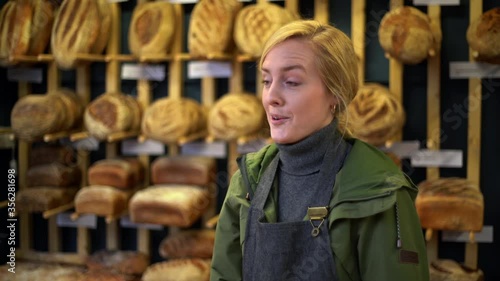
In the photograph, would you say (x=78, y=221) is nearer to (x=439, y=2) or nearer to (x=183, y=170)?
(x=183, y=170)

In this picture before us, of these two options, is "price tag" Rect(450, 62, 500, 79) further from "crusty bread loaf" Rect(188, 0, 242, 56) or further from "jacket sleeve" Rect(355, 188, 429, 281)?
"jacket sleeve" Rect(355, 188, 429, 281)

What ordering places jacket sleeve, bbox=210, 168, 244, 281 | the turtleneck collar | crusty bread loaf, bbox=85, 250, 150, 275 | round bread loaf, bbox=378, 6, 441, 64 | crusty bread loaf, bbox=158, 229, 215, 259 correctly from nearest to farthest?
the turtleneck collar
jacket sleeve, bbox=210, 168, 244, 281
round bread loaf, bbox=378, 6, 441, 64
crusty bread loaf, bbox=158, 229, 215, 259
crusty bread loaf, bbox=85, 250, 150, 275

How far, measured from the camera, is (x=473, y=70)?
321 centimetres

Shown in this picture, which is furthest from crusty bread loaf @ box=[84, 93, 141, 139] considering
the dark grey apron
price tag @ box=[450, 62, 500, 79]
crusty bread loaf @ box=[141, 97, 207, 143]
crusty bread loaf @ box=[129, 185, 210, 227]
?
the dark grey apron

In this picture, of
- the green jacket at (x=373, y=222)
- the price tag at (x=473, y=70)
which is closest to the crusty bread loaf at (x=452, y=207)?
the price tag at (x=473, y=70)

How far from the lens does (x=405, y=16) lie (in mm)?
3088

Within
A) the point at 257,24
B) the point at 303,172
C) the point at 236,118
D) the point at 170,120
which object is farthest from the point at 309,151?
the point at 170,120

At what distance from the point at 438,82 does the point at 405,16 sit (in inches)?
18.0

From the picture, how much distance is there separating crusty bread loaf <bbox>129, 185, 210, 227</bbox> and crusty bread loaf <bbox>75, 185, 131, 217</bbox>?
138 mm

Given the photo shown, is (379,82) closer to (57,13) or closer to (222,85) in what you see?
(222,85)

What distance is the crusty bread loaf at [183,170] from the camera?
3533 millimetres

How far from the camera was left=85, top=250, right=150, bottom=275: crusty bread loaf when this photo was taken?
362cm

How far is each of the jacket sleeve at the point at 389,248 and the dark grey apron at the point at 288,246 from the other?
3.3 inches

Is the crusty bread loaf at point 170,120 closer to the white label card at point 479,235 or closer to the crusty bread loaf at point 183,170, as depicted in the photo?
the crusty bread loaf at point 183,170
